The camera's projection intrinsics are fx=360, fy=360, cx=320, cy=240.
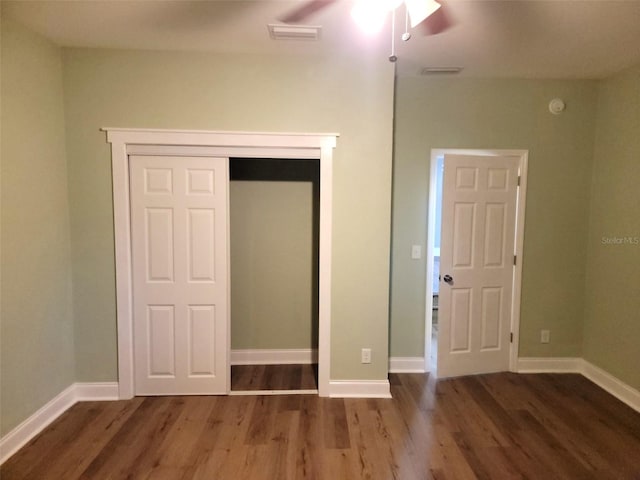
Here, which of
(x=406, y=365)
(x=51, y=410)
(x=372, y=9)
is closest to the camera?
(x=372, y=9)

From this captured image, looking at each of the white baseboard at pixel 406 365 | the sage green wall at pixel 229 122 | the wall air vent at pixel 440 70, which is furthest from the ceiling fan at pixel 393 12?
the white baseboard at pixel 406 365

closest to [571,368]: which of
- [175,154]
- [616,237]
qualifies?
[616,237]

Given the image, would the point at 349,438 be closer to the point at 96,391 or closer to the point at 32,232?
the point at 96,391

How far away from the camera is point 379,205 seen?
113 inches

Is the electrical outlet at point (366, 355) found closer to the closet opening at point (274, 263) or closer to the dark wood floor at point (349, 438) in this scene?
the dark wood floor at point (349, 438)

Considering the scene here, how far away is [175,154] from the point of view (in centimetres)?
281

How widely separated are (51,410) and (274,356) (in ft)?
6.04

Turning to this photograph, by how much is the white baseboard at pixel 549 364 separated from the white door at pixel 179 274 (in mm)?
2778

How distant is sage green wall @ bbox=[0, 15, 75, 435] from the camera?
2238 millimetres

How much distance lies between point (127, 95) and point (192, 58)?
566mm

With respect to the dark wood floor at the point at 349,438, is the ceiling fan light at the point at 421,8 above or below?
above

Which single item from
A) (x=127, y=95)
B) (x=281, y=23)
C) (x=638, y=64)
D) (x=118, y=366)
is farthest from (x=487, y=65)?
(x=118, y=366)

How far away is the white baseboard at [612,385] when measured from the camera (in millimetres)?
2883

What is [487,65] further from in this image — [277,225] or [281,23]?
[277,225]
